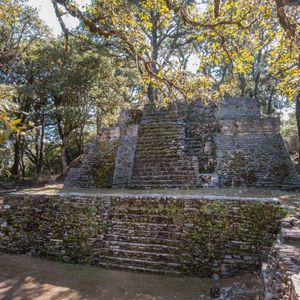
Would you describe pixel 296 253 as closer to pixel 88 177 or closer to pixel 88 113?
pixel 88 177

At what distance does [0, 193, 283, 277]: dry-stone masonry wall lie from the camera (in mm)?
5742

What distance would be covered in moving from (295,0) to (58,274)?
645cm

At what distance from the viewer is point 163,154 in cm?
994

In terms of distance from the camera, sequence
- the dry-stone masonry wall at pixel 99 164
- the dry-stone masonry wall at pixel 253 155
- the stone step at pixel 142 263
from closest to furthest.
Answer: the stone step at pixel 142 263, the dry-stone masonry wall at pixel 253 155, the dry-stone masonry wall at pixel 99 164

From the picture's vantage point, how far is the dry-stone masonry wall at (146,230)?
5742mm

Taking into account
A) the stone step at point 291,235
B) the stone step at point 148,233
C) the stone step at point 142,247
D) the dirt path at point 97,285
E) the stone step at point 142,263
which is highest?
the stone step at point 291,235

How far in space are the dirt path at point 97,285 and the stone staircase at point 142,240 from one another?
0.26 metres

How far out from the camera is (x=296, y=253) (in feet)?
11.3

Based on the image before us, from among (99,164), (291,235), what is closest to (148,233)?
(291,235)

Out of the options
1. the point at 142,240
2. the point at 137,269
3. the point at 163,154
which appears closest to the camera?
the point at 137,269

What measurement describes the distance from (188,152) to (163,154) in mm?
1012

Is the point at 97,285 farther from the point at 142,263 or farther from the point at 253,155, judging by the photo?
the point at 253,155

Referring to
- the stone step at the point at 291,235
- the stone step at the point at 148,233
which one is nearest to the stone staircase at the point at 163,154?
the stone step at the point at 148,233

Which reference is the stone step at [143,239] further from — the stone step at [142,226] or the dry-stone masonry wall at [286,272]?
the dry-stone masonry wall at [286,272]
